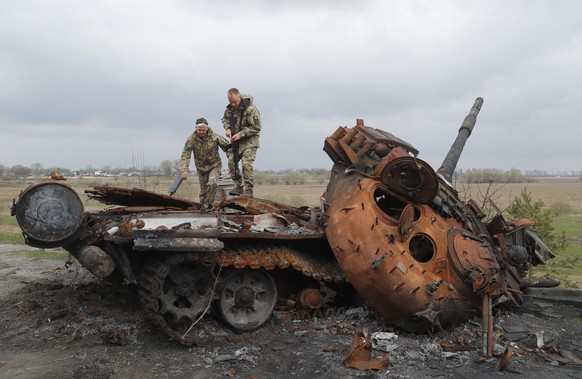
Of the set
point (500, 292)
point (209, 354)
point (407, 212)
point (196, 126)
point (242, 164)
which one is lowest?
point (209, 354)

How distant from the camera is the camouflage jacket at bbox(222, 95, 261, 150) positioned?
377 inches

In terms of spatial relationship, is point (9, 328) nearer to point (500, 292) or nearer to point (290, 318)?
point (290, 318)

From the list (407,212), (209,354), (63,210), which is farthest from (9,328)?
(407,212)

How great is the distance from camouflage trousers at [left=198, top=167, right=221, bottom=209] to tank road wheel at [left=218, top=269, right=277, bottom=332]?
8.04ft

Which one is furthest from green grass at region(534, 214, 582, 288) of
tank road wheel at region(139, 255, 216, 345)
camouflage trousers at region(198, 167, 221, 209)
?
tank road wheel at region(139, 255, 216, 345)

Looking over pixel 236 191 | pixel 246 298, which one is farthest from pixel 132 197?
pixel 246 298

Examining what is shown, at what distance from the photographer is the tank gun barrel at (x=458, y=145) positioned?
9.76m

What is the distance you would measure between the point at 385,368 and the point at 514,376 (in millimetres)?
1329

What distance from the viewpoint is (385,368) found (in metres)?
5.66

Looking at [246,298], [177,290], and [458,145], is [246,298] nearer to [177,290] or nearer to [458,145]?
[177,290]

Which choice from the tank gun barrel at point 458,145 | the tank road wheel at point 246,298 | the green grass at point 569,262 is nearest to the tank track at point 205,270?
the tank road wheel at point 246,298

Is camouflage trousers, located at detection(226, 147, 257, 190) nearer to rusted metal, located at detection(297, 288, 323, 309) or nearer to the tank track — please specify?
the tank track

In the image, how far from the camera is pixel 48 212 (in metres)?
6.00

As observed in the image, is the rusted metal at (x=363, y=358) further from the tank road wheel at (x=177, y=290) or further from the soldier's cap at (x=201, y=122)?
the soldier's cap at (x=201, y=122)
